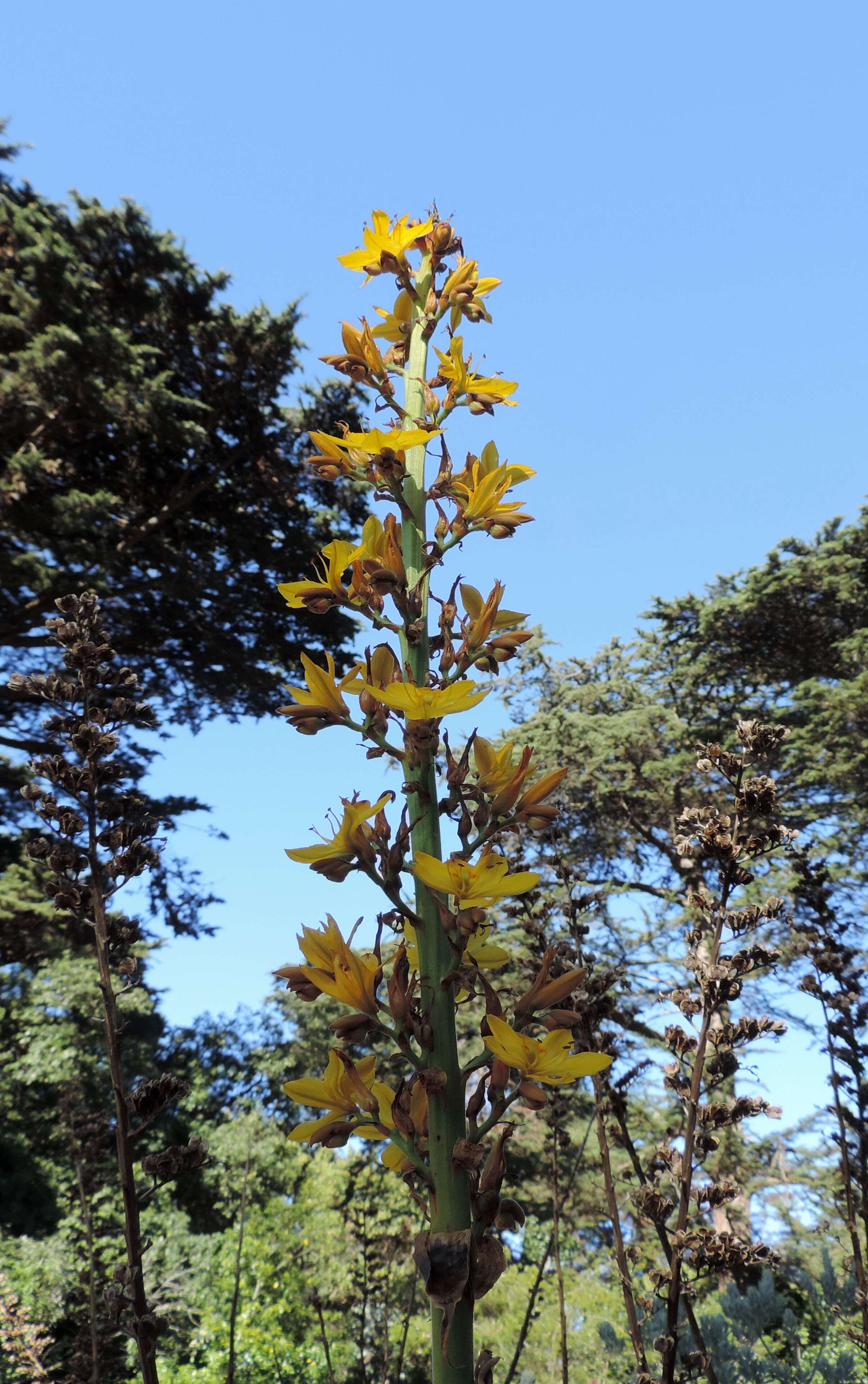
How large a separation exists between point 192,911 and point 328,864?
1150 cm

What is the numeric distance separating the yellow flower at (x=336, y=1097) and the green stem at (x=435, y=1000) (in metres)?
0.12

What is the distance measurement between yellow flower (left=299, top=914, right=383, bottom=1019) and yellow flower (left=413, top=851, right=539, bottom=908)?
0.17m

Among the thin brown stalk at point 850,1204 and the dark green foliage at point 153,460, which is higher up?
the dark green foliage at point 153,460

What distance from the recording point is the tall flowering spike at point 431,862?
1.21 metres

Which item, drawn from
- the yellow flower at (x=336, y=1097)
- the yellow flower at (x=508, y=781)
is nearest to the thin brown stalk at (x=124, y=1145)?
the yellow flower at (x=336, y=1097)

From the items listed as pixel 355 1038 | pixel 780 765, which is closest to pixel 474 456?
pixel 355 1038

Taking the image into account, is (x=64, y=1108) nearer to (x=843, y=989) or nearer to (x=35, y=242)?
(x=843, y=989)

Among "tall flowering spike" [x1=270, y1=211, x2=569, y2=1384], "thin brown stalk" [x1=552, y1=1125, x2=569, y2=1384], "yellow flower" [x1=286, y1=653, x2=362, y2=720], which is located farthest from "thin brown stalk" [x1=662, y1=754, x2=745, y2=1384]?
"yellow flower" [x1=286, y1=653, x2=362, y2=720]

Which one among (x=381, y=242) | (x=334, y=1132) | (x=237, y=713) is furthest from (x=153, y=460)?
(x=334, y=1132)

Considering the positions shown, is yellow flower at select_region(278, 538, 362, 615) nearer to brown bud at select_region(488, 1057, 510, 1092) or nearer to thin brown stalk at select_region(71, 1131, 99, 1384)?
brown bud at select_region(488, 1057, 510, 1092)

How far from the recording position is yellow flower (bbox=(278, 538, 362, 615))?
1.67 m

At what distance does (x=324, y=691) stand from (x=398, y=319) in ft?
3.60

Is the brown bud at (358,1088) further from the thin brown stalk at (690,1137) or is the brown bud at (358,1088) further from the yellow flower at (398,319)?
A: the yellow flower at (398,319)

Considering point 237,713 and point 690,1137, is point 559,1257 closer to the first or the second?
point 690,1137
